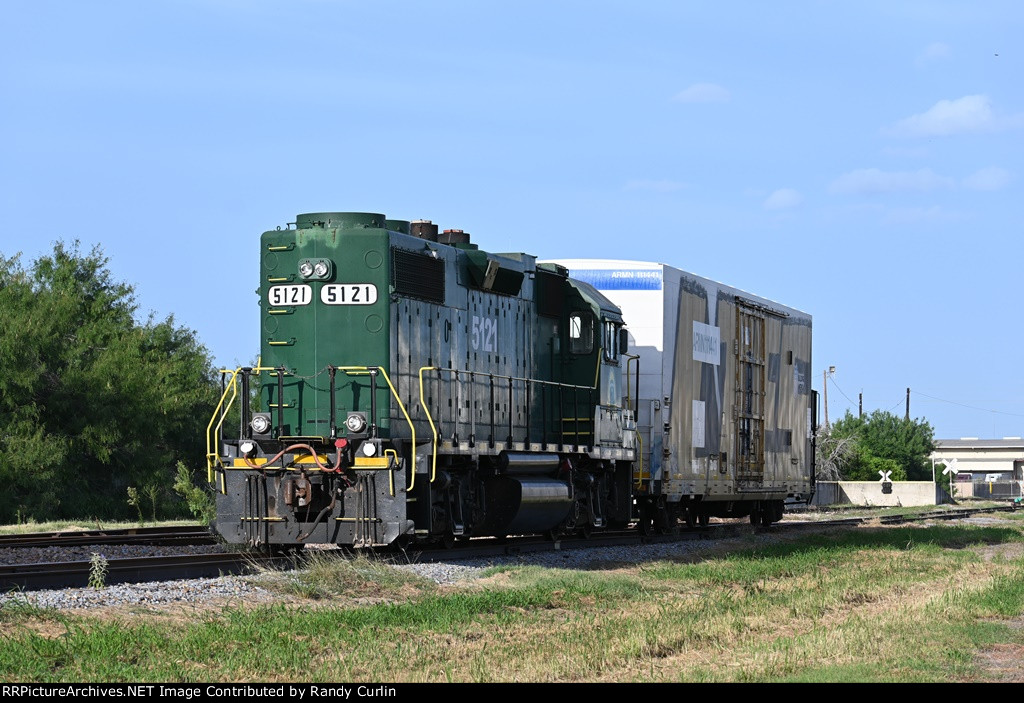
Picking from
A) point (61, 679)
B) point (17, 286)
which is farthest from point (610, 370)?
point (17, 286)

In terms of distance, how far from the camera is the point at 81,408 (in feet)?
112

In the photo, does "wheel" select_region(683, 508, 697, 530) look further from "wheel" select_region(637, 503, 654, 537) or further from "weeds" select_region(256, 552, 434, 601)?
"weeds" select_region(256, 552, 434, 601)

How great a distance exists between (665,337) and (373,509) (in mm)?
7752

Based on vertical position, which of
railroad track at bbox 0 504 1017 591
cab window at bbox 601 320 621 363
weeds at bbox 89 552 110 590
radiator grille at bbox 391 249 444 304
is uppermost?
radiator grille at bbox 391 249 444 304

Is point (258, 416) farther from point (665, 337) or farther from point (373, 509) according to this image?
point (665, 337)

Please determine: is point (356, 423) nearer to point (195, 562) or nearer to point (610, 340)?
point (195, 562)

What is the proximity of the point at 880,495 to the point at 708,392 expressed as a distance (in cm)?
3042

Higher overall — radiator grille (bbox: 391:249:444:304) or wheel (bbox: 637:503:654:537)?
radiator grille (bbox: 391:249:444:304)

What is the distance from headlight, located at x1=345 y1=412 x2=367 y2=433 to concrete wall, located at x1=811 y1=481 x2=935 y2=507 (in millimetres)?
37226

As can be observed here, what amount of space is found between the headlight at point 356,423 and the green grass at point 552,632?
82.2 inches

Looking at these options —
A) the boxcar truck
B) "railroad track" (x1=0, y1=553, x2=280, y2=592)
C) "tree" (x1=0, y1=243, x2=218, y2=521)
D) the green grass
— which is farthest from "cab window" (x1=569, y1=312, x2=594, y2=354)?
"tree" (x1=0, y1=243, x2=218, y2=521)

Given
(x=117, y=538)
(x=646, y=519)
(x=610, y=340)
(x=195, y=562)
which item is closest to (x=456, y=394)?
(x=610, y=340)

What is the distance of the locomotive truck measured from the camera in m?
15.3

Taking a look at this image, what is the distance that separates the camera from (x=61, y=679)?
8164mm
